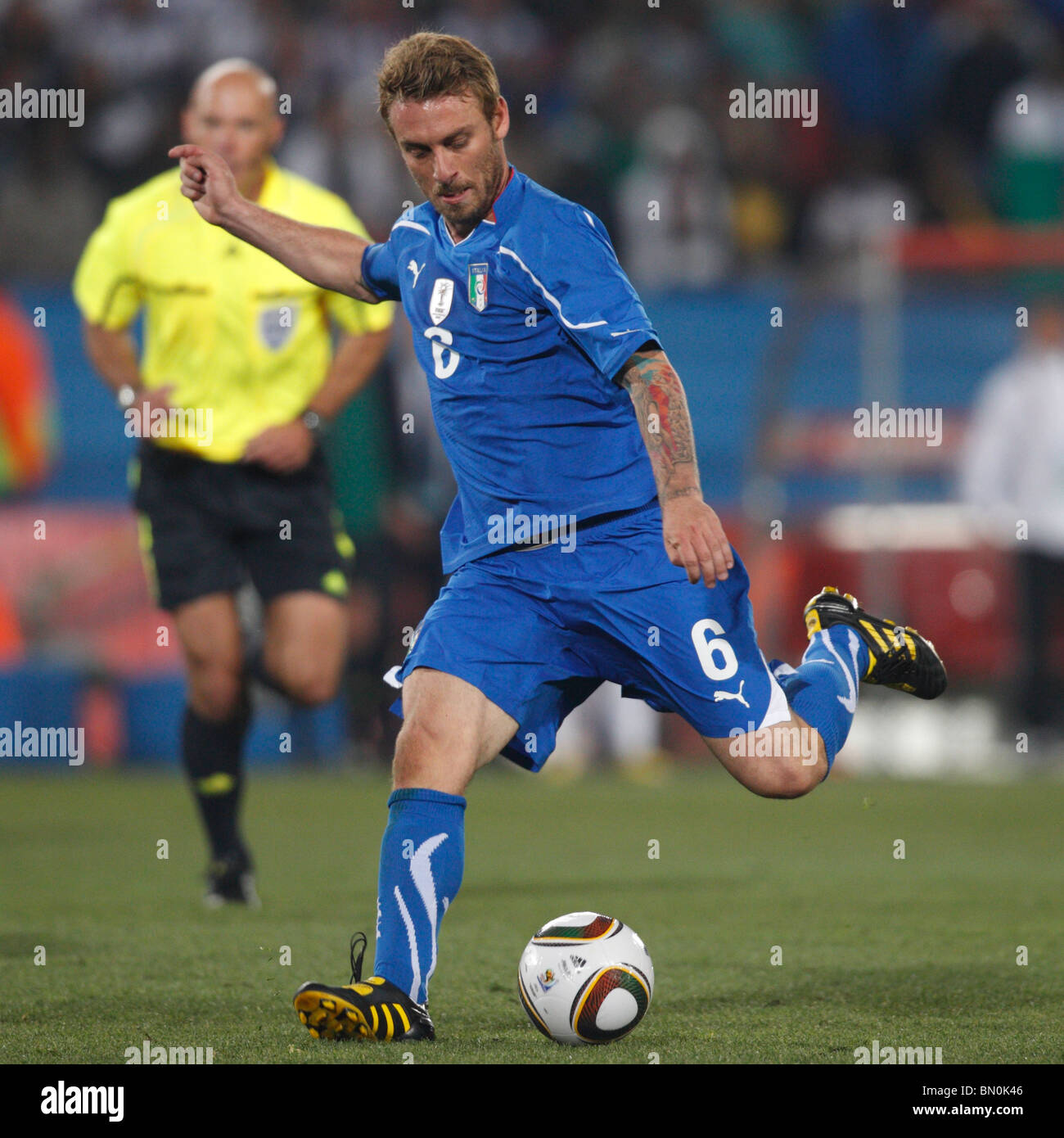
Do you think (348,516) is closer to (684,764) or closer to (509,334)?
(684,764)

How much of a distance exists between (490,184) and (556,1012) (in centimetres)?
173

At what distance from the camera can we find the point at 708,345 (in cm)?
1276

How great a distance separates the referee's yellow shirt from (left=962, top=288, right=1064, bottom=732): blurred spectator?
6.40m

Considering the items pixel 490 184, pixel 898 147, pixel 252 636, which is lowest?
pixel 252 636

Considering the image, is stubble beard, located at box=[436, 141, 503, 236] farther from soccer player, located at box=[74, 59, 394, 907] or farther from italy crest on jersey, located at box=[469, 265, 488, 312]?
soccer player, located at box=[74, 59, 394, 907]

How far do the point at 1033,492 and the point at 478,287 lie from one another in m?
8.46

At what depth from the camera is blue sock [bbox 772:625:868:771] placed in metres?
4.73

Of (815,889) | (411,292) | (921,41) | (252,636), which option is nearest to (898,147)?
(921,41)

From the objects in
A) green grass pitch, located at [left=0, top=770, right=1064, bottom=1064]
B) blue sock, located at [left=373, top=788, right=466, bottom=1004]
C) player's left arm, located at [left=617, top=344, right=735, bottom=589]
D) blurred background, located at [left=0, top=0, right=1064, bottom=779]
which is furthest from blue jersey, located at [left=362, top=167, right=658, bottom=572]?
blurred background, located at [left=0, top=0, right=1064, bottom=779]

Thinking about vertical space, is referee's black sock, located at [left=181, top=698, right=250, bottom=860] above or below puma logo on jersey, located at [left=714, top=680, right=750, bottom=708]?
below

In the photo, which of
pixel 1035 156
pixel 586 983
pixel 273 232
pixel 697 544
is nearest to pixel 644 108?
pixel 1035 156

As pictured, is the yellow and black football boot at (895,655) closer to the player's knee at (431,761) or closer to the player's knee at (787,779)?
the player's knee at (787,779)
